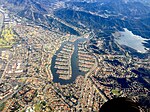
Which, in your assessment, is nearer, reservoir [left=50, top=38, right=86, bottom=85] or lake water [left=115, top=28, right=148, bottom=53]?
reservoir [left=50, top=38, right=86, bottom=85]

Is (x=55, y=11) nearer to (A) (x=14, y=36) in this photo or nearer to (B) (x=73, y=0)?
(B) (x=73, y=0)

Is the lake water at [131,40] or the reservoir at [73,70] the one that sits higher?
the lake water at [131,40]

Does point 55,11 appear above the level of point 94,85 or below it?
above

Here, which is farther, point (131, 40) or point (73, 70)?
point (131, 40)

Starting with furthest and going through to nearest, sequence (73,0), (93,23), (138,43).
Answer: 1. (73,0)
2. (93,23)
3. (138,43)

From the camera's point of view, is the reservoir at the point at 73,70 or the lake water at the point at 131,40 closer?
the reservoir at the point at 73,70

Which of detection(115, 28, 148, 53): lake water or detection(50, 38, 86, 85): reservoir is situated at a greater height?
detection(115, 28, 148, 53): lake water

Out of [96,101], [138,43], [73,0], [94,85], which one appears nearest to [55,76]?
[94,85]

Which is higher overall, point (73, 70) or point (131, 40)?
point (131, 40)
